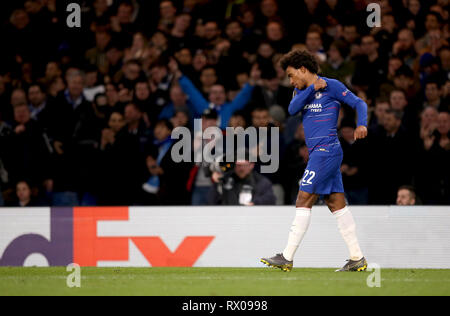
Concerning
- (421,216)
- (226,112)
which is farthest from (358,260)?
(226,112)

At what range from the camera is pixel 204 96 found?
42.6 feet

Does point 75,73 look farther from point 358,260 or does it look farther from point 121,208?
point 358,260

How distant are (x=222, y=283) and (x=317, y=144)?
5.87 feet

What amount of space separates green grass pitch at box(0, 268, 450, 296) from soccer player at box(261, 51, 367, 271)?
0.45m

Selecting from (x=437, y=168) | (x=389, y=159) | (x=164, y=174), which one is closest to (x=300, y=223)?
(x=389, y=159)

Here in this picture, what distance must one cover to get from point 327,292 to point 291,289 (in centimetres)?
35

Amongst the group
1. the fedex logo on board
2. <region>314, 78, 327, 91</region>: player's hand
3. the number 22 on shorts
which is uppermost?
<region>314, 78, 327, 91</region>: player's hand

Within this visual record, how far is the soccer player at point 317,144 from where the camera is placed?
789cm

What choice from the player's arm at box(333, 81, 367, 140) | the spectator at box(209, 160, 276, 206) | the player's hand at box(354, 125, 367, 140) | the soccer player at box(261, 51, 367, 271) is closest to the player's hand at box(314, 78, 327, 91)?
the soccer player at box(261, 51, 367, 271)

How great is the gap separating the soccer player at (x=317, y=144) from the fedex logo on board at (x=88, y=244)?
275cm

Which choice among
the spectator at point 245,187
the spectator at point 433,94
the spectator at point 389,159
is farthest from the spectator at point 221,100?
the spectator at point 433,94

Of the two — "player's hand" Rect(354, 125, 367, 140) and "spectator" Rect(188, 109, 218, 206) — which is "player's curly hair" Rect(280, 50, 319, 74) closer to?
"player's hand" Rect(354, 125, 367, 140)

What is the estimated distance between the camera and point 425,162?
1116 centimetres

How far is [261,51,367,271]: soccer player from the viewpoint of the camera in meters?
7.89
